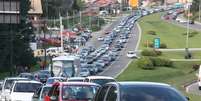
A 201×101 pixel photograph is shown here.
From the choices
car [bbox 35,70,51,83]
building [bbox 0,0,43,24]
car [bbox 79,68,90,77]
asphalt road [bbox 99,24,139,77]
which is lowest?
asphalt road [bbox 99,24,139,77]

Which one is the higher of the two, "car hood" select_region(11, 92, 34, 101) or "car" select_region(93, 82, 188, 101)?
"car" select_region(93, 82, 188, 101)

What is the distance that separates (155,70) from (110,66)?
14478 mm

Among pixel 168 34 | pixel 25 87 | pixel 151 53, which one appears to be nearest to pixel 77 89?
pixel 25 87

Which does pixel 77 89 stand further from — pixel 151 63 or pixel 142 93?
pixel 151 63

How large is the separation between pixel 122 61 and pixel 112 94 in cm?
10216

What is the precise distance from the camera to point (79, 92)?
20.3m

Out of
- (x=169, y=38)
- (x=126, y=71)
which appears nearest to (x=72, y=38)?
(x=169, y=38)

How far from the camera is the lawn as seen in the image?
470 feet

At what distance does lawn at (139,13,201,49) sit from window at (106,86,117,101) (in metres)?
122

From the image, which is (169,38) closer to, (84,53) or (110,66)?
(84,53)

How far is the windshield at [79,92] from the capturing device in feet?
65.4

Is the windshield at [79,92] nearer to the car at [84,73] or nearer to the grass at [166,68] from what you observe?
the grass at [166,68]

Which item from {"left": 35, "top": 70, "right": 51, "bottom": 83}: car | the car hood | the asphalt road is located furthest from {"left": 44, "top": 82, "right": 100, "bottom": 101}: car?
the asphalt road

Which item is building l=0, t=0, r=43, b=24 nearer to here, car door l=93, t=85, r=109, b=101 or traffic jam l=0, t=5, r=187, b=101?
traffic jam l=0, t=5, r=187, b=101
